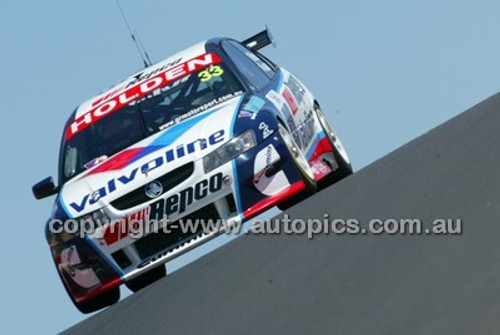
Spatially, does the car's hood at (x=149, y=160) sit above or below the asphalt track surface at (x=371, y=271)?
above

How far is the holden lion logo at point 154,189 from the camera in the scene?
9523 millimetres

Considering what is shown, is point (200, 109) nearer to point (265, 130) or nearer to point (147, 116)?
point (147, 116)

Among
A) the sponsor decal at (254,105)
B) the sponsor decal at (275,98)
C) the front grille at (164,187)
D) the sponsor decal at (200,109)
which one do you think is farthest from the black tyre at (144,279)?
the sponsor decal at (275,98)

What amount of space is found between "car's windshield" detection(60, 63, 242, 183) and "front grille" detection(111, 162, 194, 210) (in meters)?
0.86

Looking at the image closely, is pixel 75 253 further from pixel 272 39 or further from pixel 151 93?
pixel 272 39

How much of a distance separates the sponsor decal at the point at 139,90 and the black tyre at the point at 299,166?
136 cm

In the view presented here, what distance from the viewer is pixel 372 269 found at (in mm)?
6027

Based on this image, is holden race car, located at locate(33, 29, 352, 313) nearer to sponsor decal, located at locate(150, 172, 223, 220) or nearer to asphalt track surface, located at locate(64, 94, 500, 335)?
sponsor decal, located at locate(150, 172, 223, 220)

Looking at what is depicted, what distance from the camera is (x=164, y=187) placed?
31.3 feet

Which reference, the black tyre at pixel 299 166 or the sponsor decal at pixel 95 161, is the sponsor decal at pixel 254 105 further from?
the sponsor decal at pixel 95 161

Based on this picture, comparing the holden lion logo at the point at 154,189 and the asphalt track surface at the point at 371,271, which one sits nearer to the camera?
the asphalt track surface at the point at 371,271

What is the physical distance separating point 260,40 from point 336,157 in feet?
7.73

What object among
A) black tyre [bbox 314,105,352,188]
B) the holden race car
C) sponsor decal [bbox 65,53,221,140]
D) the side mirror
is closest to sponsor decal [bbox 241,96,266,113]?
the holden race car

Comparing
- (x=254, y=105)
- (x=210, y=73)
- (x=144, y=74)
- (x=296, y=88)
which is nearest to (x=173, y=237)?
(x=254, y=105)
